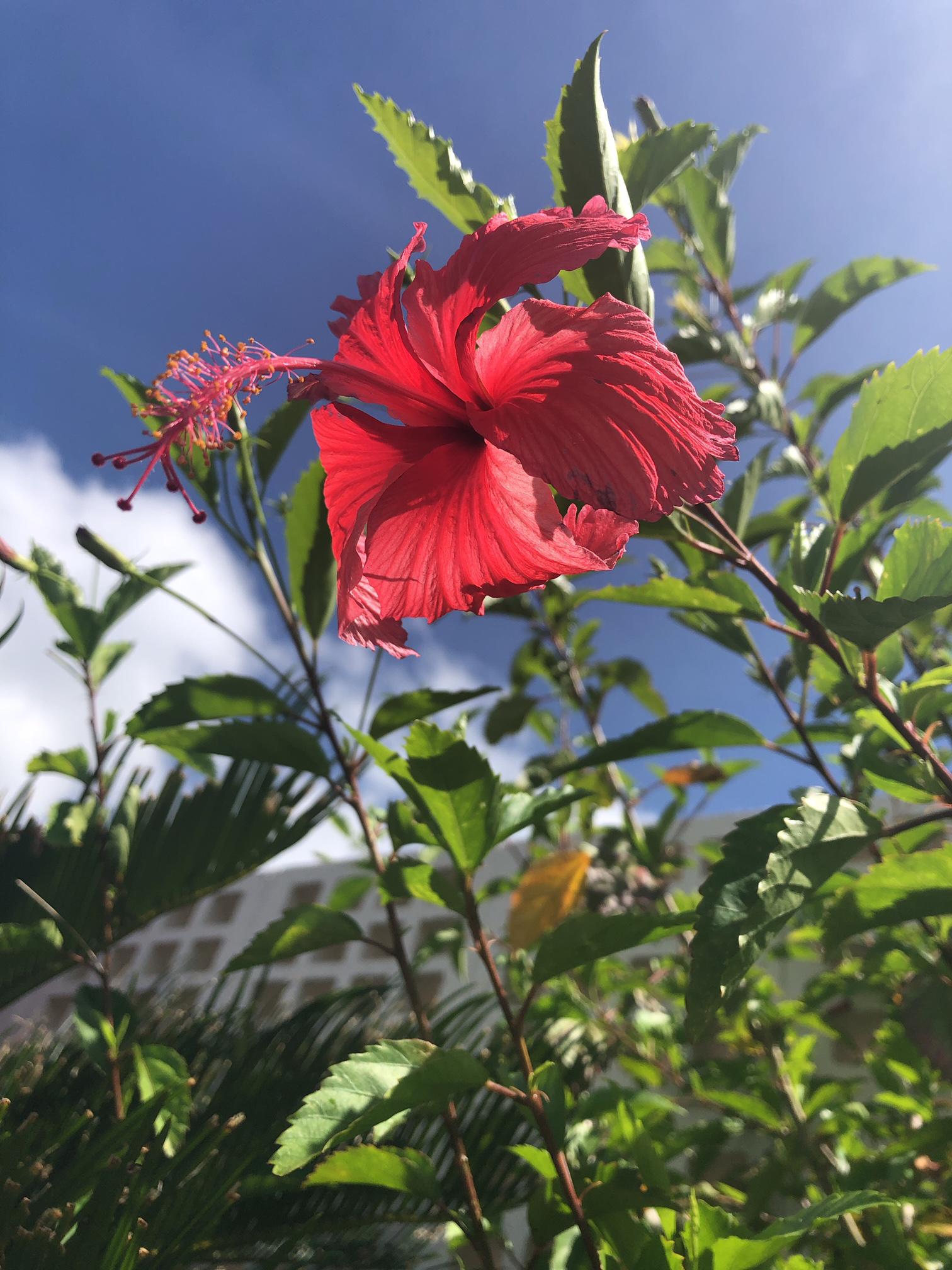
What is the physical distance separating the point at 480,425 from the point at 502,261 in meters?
0.10

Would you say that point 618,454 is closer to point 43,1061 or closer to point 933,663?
point 43,1061

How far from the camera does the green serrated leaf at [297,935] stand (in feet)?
2.60

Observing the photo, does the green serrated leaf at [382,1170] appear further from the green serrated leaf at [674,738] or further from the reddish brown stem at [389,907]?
the green serrated leaf at [674,738]

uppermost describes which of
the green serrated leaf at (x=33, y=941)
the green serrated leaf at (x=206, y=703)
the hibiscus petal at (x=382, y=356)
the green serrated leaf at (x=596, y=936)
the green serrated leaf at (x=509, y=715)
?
the green serrated leaf at (x=509, y=715)

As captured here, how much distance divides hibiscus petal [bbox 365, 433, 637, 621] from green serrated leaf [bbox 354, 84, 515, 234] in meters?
0.22

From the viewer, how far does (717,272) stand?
1.72m

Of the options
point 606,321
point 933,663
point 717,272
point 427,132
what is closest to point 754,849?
point 606,321

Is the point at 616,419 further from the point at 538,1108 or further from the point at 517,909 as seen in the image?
the point at 517,909

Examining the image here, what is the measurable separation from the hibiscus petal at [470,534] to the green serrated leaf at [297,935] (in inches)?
15.6

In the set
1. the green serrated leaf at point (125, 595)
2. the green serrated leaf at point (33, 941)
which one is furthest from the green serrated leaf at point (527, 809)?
the green serrated leaf at point (125, 595)

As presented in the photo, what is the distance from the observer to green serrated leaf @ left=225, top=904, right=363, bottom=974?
79cm

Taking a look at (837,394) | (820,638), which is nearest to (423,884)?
(820,638)

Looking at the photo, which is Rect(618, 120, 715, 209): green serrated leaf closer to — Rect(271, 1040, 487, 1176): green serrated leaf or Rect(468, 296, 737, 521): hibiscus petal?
Rect(468, 296, 737, 521): hibiscus petal

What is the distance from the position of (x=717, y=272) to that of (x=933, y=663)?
102 cm
